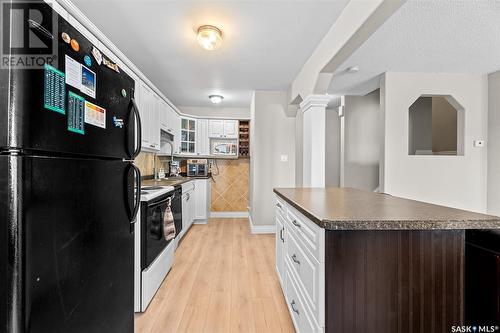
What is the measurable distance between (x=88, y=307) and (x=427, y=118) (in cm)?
511

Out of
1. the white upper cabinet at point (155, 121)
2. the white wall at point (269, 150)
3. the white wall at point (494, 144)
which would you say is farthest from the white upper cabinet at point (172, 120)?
the white wall at point (494, 144)

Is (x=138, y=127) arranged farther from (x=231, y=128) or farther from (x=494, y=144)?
(x=494, y=144)

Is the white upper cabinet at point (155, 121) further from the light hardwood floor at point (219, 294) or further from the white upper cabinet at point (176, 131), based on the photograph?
the light hardwood floor at point (219, 294)

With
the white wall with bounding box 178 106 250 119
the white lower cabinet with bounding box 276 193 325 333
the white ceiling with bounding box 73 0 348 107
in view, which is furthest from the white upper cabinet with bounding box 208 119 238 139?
the white lower cabinet with bounding box 276 193 325 333

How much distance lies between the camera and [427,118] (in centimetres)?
405

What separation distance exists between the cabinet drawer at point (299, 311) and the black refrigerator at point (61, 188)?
3.13 ft

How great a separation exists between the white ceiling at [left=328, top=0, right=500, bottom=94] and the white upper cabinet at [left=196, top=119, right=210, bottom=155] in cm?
275

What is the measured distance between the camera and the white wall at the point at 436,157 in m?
3.24

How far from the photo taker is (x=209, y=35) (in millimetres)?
2182

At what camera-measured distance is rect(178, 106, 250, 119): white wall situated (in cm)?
533

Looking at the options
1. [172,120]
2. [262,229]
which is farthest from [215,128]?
[262,229]

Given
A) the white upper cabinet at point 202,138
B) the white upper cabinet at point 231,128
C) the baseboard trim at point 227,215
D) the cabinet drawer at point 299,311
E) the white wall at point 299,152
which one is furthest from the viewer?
the baseboard trim at point 227,215

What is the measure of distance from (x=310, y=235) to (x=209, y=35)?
79.4 inches

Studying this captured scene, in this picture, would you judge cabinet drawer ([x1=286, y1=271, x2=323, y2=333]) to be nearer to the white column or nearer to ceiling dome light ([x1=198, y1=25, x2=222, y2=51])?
the white column
